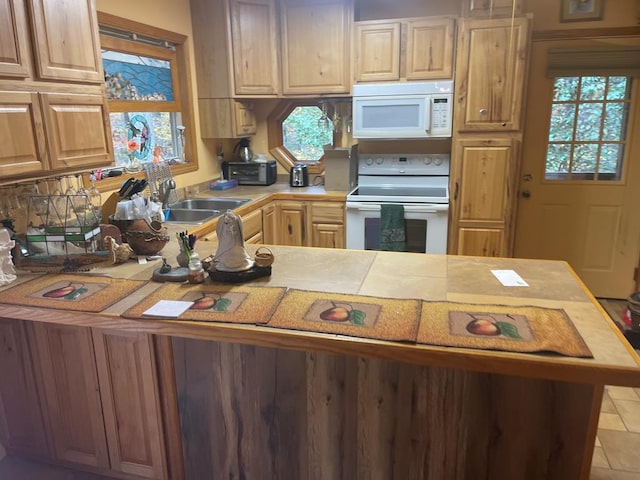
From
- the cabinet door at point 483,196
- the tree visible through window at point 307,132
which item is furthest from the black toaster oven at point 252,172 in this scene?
the cabinet door at point 483,196

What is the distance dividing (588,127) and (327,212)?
84.4 inches

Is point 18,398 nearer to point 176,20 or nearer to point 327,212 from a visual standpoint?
point 327,212

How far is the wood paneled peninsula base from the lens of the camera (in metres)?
1.38

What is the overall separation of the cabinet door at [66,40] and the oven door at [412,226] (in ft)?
6.69

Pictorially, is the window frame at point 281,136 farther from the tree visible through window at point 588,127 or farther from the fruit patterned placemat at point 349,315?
the fruit patterned placemat at point 349,315

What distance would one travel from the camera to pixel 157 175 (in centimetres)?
322

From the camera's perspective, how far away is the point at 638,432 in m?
2.39

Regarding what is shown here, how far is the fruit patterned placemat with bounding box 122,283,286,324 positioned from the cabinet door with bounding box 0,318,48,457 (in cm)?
64

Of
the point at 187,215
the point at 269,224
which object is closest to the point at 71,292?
the point at 187,215

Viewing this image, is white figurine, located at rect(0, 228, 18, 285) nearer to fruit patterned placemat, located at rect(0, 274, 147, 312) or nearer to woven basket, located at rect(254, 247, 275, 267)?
fruit patterned placemat, located at rect(0, 274, 147, 312)

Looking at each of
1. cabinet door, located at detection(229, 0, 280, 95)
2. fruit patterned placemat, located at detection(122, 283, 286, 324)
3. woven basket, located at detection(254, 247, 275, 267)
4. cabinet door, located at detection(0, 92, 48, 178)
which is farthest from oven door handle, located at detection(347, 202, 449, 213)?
cabinet door, located at detection(0, 92, 48, 178)

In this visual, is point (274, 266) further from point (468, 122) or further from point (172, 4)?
point (172, 4)

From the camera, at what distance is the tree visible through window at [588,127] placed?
368 cm

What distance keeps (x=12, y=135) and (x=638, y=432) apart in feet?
10.2
